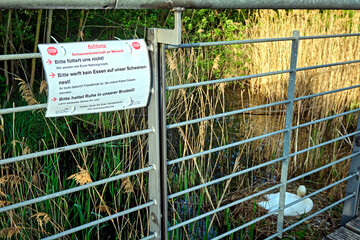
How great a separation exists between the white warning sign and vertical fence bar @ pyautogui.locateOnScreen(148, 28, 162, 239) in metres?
0.05

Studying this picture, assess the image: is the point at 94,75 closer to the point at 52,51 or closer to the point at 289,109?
the point at 52,51

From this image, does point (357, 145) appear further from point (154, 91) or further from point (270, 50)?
point (270, 50)

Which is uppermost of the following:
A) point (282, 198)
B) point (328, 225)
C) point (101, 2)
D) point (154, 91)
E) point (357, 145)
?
point (101, 2)

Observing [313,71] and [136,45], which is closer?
[136,45]

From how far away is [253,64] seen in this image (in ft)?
19.1

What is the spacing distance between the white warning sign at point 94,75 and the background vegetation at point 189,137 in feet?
2.15

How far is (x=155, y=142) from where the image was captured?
4.82 feet

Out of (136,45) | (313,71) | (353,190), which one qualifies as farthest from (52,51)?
(313,71)

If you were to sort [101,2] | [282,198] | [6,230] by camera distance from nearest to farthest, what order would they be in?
[101,2] → [6,230] → [282,198]

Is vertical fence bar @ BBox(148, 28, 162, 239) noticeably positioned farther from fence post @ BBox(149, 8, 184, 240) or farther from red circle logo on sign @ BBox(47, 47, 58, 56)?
red circle logo on sign @ BBox(47, 47, 58, 56)

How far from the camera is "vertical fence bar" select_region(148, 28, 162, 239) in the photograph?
1370mm

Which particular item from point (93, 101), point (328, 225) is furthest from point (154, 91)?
point (328, 225)

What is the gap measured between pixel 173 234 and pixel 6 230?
3.10ft

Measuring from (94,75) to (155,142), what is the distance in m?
0.36
